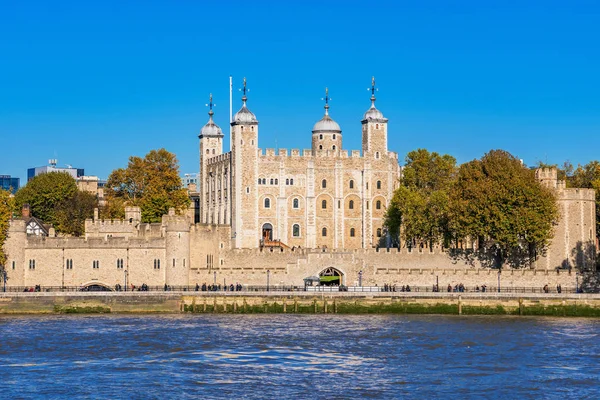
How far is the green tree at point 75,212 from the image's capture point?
3696 inches

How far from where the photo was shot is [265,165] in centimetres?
9412

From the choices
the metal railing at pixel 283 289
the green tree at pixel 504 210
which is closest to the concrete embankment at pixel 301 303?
the metal railing at pixel 283 289

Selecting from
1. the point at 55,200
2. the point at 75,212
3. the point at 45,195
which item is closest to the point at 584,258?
the point at 75,212

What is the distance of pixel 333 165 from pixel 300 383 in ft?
165

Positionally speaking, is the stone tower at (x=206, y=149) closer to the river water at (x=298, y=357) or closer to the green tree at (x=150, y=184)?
the green tree at (x=150, y=184)

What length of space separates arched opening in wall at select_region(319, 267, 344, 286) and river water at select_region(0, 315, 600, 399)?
36.5 ft

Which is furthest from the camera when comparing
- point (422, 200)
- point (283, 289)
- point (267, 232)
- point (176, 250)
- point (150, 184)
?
point (150, 184)

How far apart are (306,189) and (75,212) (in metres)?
17.9

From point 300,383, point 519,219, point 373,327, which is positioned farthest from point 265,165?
point 300,383

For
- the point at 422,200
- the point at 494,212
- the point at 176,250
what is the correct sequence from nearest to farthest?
the point at 176,250 < the point at 494,212 < the point at 422,200

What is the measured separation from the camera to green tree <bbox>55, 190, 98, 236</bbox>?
93875mm

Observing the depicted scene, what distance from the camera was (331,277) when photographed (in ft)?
259

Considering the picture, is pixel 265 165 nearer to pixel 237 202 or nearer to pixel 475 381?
pixel 237 202

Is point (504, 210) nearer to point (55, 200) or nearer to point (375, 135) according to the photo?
point (375, 135)
